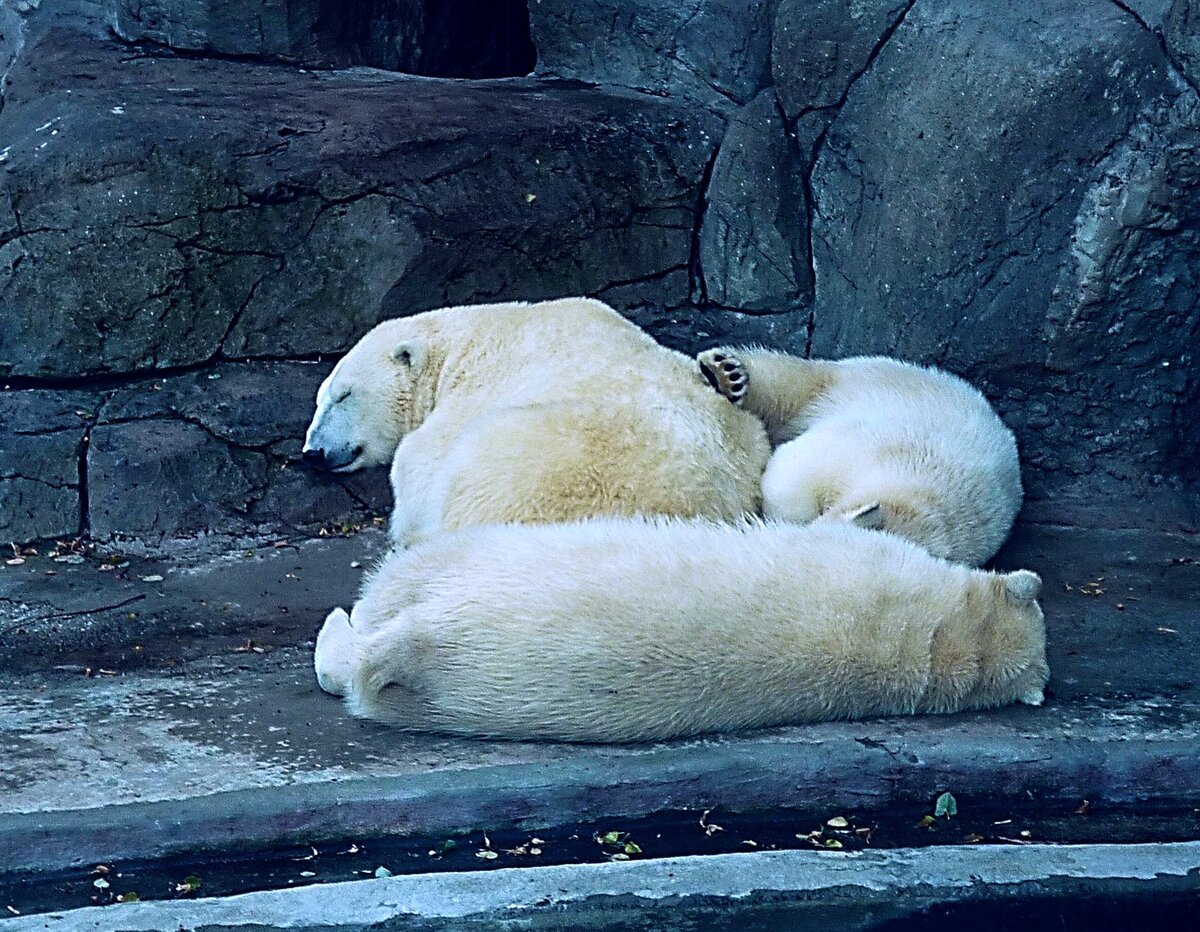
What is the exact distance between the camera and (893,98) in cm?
517

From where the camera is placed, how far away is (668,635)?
10.5ft

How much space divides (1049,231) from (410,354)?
1.99 metres

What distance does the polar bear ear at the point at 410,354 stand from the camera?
4.33 metres

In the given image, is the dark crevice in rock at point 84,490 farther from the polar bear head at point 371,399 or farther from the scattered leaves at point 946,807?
the scattered leaves at point 946,807

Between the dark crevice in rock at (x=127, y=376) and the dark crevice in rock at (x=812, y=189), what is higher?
the dark crevice in rock at (x=812, y=189)

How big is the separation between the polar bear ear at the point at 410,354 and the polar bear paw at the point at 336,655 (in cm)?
95

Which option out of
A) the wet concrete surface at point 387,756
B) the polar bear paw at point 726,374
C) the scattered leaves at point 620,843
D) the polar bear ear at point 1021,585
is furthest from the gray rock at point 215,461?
the polar bear ear at point 1021,585

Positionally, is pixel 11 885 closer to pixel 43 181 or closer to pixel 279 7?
pixel 43 181

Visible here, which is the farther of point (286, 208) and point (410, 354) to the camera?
point (286, 208)

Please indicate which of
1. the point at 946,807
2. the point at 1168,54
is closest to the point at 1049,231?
the point at 1168,54

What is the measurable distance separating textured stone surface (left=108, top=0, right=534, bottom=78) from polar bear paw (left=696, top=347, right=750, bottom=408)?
9.12 feet

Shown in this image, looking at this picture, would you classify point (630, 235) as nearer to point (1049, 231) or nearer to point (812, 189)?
point (812, 189)

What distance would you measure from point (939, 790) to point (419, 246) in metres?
2.75

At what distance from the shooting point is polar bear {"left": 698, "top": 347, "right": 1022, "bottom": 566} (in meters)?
4.06
